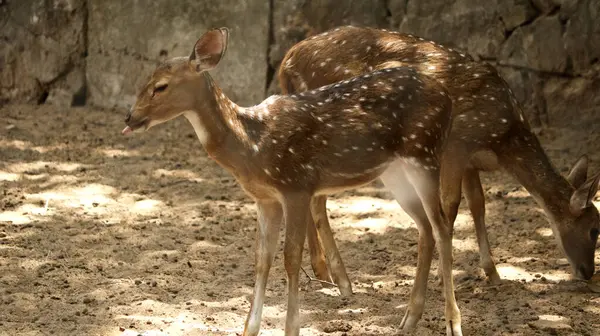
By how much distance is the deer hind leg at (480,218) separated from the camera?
25.8ft

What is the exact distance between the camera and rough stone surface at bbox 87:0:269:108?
11.3 m

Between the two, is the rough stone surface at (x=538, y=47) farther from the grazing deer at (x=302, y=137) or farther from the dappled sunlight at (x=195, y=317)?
the dappled sunlight at (x=195, y=317)

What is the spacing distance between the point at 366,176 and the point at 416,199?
0.49m

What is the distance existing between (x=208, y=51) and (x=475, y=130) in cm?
235

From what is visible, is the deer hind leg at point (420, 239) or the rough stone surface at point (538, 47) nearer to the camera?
the deer hind leg at point (420, 239)

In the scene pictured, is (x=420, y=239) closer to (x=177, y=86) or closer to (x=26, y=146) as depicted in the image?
(x=177, y=86)

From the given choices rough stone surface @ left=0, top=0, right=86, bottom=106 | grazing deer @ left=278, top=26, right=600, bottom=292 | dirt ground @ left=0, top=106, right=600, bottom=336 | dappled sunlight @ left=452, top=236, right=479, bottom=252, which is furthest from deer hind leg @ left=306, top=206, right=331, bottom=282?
rough stone surface @ left=0, top=0, right=86, bottom=106

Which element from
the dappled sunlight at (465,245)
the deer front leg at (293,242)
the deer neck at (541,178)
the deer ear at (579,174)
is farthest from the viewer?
the dappled sunlight at (465,245)

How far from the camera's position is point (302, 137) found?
6.50m

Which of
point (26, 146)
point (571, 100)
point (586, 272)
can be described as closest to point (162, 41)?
point (26, 146)

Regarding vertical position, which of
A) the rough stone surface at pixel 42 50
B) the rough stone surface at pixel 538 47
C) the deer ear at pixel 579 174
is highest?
the rough stone surface at pixel 538 47

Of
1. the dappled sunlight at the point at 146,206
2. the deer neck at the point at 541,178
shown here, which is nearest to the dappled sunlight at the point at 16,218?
the dappled sunlight at the point at 146,206

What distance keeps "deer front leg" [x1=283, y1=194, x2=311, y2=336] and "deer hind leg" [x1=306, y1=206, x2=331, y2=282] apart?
4.47ft

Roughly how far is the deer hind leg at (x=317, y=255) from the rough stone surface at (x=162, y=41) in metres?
3.78
